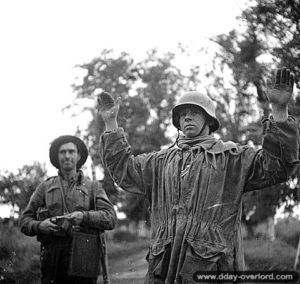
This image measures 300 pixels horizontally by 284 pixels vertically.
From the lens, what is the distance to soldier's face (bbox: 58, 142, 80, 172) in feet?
25.9

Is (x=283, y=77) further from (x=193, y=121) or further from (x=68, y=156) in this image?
(x=68, y=156)

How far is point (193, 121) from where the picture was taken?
556cm

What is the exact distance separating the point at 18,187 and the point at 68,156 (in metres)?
12.0

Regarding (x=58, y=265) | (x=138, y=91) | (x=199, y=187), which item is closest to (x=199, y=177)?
(x=199, y=187)

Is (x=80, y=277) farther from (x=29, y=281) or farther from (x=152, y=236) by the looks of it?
(x=29, y=281)

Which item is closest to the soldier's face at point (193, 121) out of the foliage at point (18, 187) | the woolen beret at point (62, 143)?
the woolen beret at point (62, 143)

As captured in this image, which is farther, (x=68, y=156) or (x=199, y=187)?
(x=68, y=156)

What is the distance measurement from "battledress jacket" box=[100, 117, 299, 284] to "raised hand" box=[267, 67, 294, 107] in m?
0.14

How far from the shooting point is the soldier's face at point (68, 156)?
7895 mm

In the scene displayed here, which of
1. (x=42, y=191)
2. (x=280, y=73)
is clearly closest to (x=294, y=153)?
(x=280, y=73)

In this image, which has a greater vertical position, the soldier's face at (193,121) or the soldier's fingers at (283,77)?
the soldier's fingers at (283,77)

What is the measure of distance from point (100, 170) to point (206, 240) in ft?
85.3

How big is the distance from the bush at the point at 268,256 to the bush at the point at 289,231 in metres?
2.32

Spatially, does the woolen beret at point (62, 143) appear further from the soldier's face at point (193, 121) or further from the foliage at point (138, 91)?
the foliage at point (138, 91)
